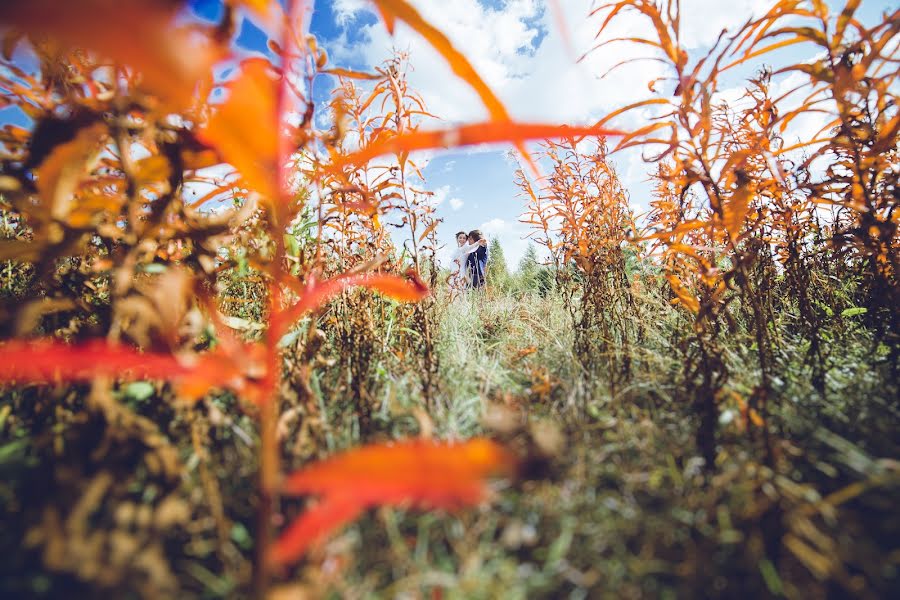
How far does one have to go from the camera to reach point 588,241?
2.20 metres

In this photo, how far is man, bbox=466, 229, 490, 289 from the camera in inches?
273

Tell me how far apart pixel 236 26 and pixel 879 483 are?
1.51 meters

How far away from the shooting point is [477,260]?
23.6ft

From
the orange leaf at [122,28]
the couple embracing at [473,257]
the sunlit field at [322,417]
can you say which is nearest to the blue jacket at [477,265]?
the couple embracing at [473,257]

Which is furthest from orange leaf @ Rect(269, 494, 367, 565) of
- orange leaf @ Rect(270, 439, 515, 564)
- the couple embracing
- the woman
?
the couple embracing

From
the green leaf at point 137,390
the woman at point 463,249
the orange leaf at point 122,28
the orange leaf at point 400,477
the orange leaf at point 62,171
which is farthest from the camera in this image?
the woman at point 463,249

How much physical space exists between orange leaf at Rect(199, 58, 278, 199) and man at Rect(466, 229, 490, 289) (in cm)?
594

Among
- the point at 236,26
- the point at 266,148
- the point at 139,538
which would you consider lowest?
the point at 139,538

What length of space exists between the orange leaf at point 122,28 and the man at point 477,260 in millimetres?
6158

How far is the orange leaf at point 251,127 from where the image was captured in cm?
47

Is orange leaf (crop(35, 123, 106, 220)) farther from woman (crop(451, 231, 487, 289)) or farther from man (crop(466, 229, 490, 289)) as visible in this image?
man (crop(466, 229, 490, 289))

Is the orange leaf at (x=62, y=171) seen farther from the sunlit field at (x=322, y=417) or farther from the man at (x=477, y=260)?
the man at (x=477, y=260)

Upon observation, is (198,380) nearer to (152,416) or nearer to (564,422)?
(152,416)

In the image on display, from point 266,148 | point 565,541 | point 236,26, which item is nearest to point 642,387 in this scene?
point 565,541
